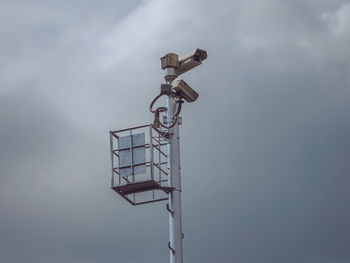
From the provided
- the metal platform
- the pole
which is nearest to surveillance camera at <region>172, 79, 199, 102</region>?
the pole

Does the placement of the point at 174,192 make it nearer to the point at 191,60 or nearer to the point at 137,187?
the point at 137,187

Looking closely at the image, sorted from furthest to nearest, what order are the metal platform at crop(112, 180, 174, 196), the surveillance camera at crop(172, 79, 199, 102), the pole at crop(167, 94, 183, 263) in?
the surveillance camera at crop(172, 79, 199, 102), the pole at crop(167, 94, 183, 263), the metal platform at crop(112, 180, 174, 196)

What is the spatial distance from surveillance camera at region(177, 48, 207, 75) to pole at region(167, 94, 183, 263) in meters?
1.54

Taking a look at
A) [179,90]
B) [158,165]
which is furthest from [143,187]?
[179,90]

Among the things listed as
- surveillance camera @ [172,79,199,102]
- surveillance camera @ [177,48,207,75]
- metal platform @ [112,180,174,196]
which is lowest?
metal platform @ [112,180,174,196]

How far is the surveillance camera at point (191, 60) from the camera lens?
5844 cm

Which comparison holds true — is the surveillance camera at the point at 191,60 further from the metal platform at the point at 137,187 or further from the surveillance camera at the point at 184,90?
the metal platform at the point at 137,187

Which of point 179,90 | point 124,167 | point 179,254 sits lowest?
point 179,254

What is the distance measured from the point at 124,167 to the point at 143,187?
48.1 inches

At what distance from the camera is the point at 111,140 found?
56906mm

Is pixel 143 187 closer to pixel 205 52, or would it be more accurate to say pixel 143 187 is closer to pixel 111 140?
pixel 111 140

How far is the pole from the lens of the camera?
56188 mm

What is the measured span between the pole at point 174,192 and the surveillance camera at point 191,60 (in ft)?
5.05

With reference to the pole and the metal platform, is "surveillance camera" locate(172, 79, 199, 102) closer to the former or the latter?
Result: the pole
